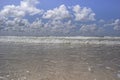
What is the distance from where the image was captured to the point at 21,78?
26.0 feet

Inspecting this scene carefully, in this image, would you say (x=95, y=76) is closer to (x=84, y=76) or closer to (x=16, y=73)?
(x=84, y=76)

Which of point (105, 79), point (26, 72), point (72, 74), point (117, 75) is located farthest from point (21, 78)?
point (117, 75)

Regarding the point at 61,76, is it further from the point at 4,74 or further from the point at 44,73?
the point at 4,74

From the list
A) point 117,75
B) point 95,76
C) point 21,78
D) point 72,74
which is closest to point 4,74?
point 21,78

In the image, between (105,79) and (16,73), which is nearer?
(105,79)

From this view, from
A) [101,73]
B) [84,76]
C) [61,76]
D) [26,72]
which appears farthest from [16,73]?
[101,73]

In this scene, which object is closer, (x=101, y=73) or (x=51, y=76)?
(x=51, y=76)

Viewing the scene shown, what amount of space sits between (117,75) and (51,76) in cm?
206

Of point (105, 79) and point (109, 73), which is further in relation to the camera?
point (109, 73)

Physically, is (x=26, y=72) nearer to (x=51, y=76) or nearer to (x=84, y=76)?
(x=51, y=76)

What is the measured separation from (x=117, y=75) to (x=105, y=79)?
0.75m

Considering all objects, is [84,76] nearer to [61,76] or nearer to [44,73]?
[61,76]

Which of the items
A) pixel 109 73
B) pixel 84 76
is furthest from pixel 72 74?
pixel 109 73

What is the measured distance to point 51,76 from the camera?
834 cm
